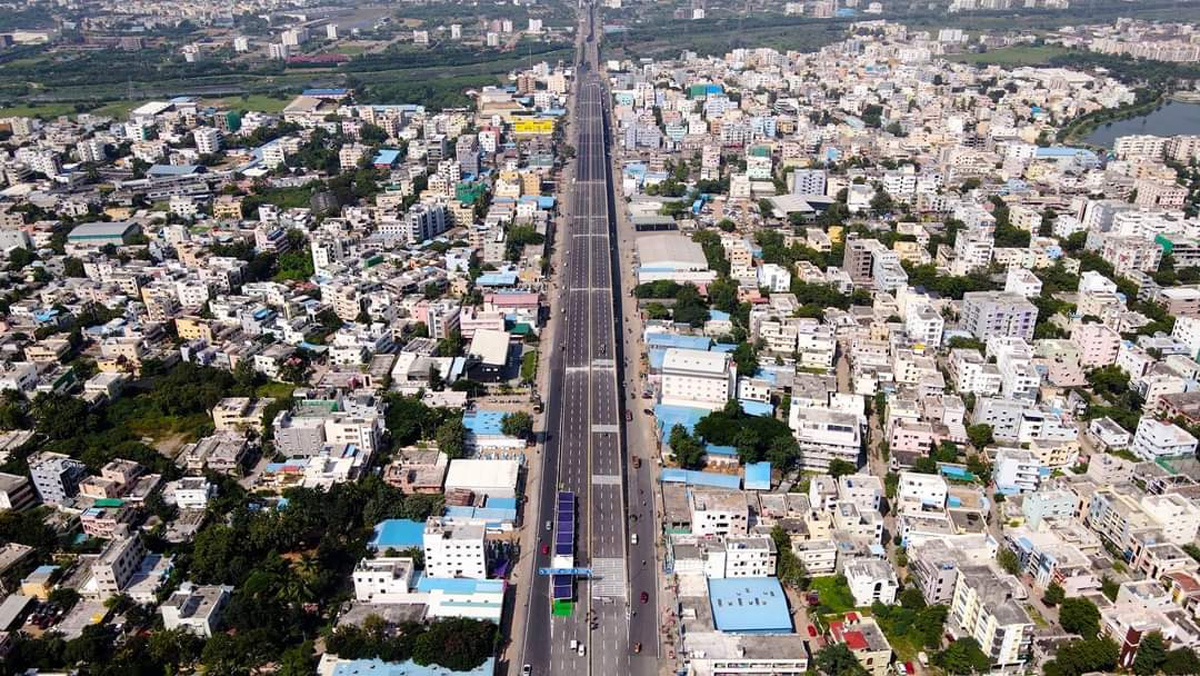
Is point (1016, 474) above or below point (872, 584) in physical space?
above

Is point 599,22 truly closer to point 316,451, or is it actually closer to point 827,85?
point 827,85

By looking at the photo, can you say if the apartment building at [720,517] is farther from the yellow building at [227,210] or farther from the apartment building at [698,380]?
the yellow building at [227,210]

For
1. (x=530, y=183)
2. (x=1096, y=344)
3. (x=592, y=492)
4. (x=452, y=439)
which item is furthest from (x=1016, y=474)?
(x=530, y=183)

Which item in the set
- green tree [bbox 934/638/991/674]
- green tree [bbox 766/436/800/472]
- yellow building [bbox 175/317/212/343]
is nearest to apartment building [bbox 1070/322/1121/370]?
green tree [bbox 766/436/800/472]

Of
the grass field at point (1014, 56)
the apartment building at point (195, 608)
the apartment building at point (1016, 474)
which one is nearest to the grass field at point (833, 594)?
the apartment building at point (1016, 474)

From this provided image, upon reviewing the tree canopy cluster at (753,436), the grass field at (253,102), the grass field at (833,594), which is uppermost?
the grass field at (253,102)

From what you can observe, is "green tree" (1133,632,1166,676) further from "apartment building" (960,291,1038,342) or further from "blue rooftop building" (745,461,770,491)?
"apartment building" (960,291,1038,342)

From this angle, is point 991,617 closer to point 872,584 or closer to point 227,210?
point 872,584
